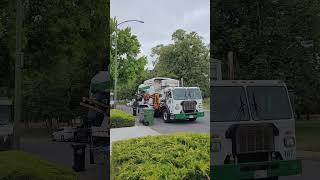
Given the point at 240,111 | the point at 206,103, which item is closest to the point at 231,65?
the point at 240,111

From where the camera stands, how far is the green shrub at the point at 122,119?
525 centimetres

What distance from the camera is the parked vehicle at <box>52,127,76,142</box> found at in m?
11.6

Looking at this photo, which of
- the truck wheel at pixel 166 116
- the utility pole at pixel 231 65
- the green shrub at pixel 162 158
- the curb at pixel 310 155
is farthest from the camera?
the curb at pixel 310 155

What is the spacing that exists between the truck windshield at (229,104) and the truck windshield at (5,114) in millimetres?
6479

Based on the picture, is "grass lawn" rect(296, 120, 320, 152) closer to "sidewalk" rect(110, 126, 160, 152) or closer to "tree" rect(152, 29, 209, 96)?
"tree" rect(152, 29, 209, 96)

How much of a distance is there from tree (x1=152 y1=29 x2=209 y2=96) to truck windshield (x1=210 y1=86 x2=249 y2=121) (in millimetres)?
1405

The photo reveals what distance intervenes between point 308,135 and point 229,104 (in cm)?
1182

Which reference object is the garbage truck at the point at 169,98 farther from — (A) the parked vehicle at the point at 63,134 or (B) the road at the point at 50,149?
(A) the parked vehicle at the point at 63,134

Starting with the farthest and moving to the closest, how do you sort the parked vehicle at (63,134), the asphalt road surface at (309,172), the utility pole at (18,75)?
the parked vehicle at (63,134), the asphalt road surface at (309,172), the utility pole at (18,75)

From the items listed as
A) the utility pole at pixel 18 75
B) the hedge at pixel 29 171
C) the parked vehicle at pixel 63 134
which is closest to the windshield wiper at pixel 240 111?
the hedge at pixel 29 171

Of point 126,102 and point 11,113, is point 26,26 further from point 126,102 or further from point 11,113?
point 126,102

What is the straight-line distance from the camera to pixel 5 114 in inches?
457

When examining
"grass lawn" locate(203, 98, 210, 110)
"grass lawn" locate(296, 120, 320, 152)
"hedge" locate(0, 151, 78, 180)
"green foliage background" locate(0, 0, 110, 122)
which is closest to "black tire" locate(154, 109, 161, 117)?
"grass lawn" locate(203, 98, 210, 110)

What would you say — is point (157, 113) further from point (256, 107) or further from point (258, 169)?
point (258, 169)
